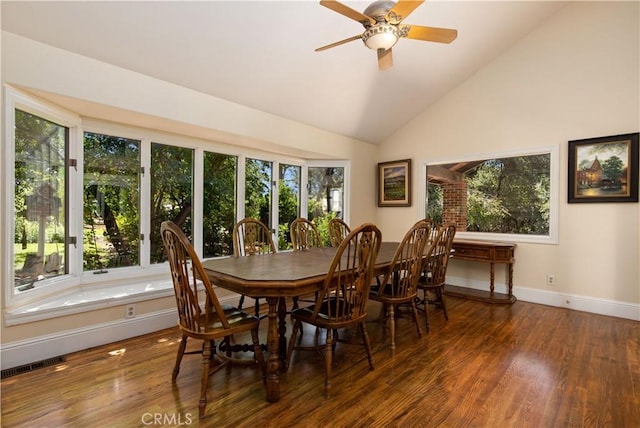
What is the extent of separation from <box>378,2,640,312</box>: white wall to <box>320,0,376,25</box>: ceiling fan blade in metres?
3.00

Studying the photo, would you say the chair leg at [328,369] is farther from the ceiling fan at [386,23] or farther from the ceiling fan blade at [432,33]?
the ceiling fan blade at [432,33]

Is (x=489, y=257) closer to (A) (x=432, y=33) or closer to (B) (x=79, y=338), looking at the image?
(A) (x=432, y=33)

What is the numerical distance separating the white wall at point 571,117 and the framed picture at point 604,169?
9 cm

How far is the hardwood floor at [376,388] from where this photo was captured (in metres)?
1.69

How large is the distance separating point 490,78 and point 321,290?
409cm

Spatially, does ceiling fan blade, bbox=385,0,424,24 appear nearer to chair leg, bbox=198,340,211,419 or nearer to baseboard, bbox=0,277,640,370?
chair leg, bbox=198,340,211,419

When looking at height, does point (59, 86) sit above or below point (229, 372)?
above

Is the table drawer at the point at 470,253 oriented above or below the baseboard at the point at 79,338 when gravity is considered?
above

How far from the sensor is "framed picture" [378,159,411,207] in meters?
5.07

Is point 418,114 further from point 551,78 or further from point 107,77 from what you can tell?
point 107,77

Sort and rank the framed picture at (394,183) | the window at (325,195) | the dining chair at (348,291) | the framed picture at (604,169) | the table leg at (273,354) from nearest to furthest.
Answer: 1. the table leg at (273,354)
2. the dining chair at (348,291)
3. the framed picture at (604,169)
4. the window at (325,195)
5. the framed picture at (394,183)

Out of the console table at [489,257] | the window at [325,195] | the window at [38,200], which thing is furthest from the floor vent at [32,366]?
the console table at [489,257]

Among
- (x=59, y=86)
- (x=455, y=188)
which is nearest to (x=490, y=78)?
(x=455, y=188)

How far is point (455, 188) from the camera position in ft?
15.5
